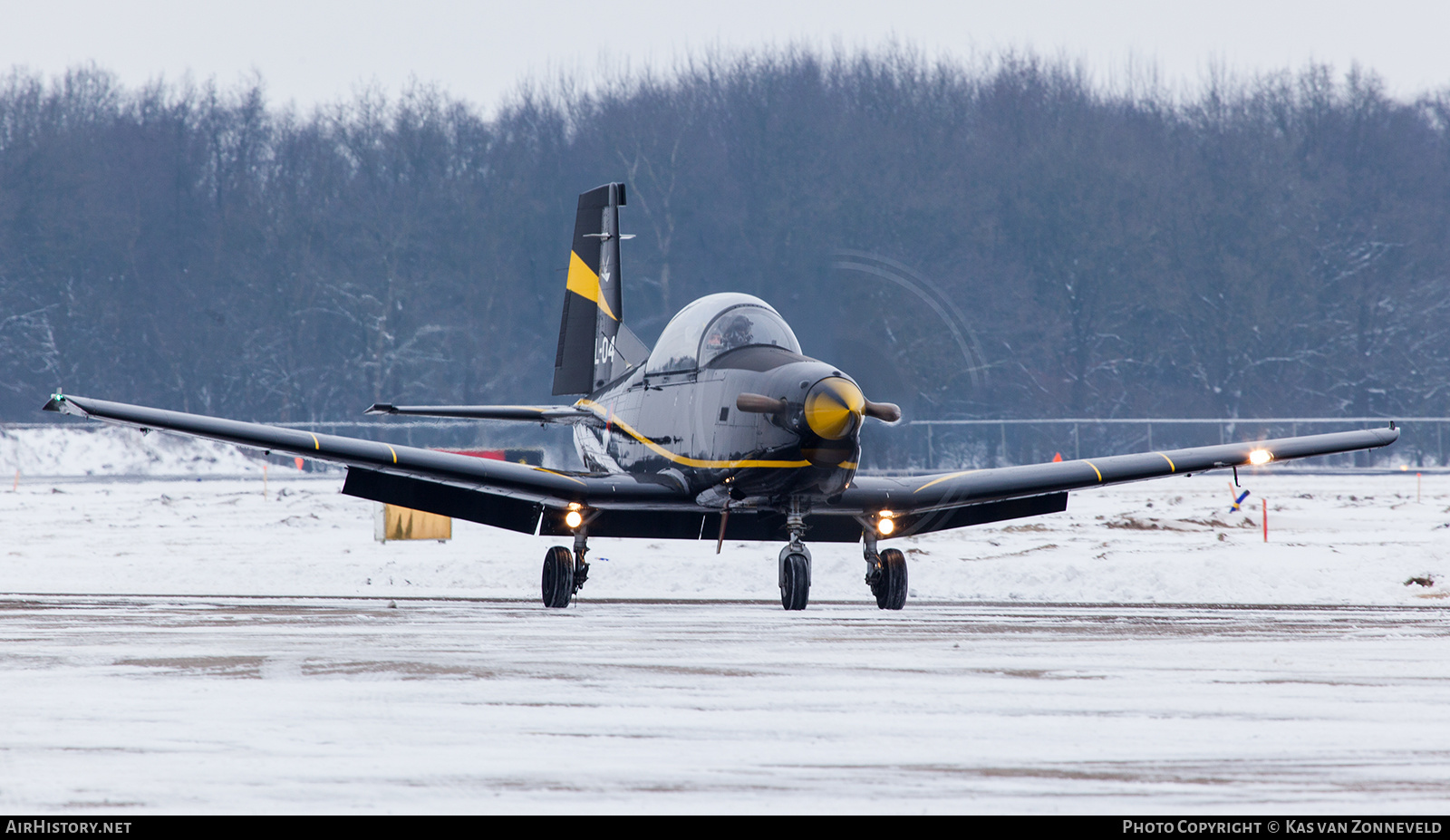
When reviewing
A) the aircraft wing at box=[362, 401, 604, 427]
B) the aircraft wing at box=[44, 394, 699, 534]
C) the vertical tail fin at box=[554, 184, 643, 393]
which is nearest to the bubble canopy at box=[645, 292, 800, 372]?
the aircraft wing at box=[44, 394, 699, 534]

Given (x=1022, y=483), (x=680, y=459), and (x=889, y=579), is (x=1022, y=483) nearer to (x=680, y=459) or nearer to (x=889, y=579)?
(x=889, y=579)

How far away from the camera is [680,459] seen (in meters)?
16.0

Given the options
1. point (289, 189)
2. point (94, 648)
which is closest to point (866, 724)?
point (94, 648)

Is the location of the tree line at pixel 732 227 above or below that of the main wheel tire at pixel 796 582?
above

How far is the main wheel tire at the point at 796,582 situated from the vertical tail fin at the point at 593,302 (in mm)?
6218

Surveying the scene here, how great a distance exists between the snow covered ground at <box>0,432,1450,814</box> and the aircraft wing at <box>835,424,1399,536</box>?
990 mm

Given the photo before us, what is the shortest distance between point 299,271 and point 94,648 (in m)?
57.3

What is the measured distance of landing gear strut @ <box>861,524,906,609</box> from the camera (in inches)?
620

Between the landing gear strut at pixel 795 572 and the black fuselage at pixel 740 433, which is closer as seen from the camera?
the black fuselage at pixel 740 433

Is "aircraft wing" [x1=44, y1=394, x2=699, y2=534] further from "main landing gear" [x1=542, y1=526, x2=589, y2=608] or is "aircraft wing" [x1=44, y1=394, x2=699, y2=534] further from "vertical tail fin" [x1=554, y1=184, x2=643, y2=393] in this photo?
"vertical tail fin" [x1=554, y1=184, x2=643, y2=393]

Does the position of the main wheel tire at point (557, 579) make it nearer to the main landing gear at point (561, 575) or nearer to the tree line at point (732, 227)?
the main landing gear at point (561, 575)

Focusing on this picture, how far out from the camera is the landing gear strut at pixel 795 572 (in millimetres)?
15023

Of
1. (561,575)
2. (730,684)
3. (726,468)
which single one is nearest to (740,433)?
(726,468)

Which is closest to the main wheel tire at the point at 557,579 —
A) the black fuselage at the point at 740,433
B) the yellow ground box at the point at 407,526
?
the black fuselage at the point at 740,433
